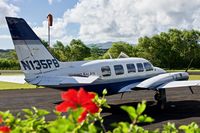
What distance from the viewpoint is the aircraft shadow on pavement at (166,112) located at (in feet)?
54.3

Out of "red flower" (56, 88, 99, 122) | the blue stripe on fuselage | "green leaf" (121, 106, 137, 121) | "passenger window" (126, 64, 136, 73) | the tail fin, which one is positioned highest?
the tail fin

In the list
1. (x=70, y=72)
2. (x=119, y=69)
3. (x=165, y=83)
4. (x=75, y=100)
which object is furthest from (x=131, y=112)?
(x=119, y=69)

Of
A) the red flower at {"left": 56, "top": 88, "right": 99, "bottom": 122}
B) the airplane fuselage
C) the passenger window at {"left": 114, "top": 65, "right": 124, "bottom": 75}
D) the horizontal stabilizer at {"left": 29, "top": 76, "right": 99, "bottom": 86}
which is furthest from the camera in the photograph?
the passenger window at {"left": 114, "top": 65, "right": 124, "bottom": 75}

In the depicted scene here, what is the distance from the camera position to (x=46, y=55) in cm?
1795

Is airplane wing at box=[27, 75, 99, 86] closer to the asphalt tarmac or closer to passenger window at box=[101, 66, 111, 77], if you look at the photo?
the asphalt tarmac

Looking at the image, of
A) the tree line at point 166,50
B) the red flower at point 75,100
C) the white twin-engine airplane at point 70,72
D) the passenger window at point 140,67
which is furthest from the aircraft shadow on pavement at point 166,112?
the tree line at point 166,50

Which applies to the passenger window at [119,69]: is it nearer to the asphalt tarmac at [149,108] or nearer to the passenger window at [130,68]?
the passenger window at [130,68]

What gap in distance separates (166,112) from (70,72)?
5784mm

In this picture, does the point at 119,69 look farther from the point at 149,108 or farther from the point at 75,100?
the point at 75,100

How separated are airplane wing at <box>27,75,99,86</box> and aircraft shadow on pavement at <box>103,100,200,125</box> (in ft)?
7.17

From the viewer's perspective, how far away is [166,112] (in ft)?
60.4

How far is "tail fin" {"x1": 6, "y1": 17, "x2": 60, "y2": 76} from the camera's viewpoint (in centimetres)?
1719

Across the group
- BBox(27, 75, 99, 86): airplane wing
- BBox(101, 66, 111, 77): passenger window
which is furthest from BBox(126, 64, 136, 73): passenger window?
BBox(27, 75, 99, 86): airplane wing

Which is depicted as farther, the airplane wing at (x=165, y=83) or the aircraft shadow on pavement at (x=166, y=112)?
the airplane wing at (x=165, y=83)
